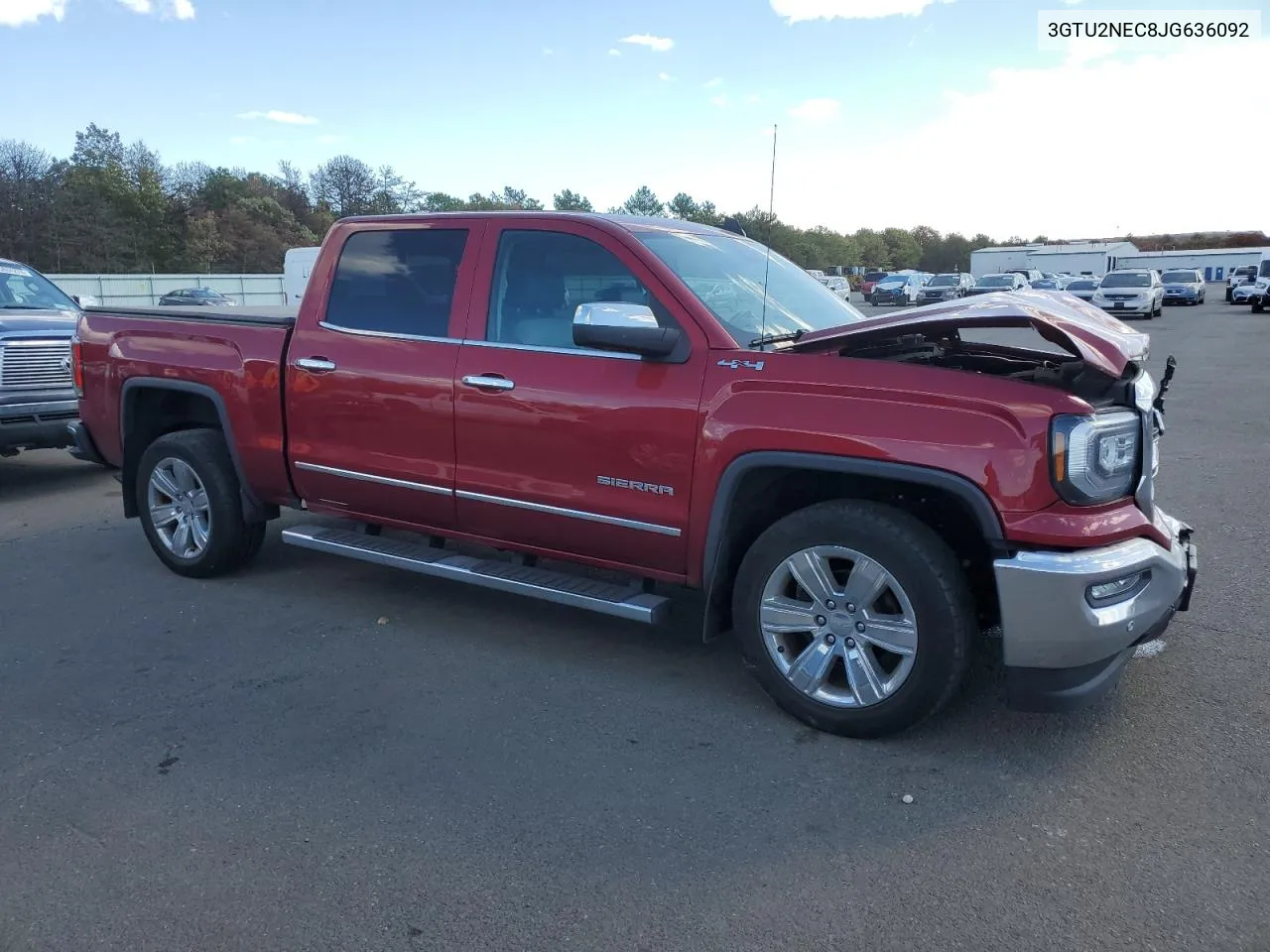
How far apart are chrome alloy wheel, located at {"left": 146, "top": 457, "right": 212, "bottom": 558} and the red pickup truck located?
0.10 feet

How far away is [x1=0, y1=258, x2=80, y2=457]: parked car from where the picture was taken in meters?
8.05

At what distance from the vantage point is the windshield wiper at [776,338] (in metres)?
4.10

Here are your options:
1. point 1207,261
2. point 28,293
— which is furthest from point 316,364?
point 1207,261

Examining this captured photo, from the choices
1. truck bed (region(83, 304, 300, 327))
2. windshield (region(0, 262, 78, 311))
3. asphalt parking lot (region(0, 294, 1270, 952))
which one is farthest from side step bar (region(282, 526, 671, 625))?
windshield (region(0, 262, 78, 311))

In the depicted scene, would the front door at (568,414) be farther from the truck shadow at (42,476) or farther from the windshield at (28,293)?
the windshield at (28,293)

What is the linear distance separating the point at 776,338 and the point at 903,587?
124 centimetres

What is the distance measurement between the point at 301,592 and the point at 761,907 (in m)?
3.64

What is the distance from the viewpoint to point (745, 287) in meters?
4.59

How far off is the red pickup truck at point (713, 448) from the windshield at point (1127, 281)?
1314 inches

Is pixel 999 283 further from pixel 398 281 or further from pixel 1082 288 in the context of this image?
pixel 398 281

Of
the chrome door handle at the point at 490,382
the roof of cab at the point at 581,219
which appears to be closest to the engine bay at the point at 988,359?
the roof of cab at the point at 581,219

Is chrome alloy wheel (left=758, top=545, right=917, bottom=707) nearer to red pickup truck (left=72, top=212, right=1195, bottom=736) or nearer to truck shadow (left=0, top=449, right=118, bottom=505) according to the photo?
red pickup truck (left=72, top=212, right=1195, bottom=736)

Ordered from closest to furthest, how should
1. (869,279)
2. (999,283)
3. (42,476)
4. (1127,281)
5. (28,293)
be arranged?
(42,476)
(28,293)
(1127,281)
(999,283)
(869,279)

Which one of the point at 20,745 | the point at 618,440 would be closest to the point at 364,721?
the point at 20,745
